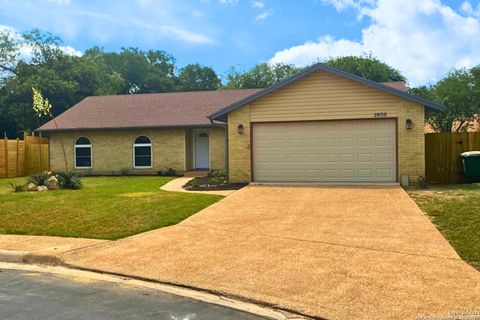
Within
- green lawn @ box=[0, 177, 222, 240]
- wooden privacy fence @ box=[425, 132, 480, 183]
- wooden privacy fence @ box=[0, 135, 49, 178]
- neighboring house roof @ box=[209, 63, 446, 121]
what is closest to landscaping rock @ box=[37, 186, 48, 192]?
green lawn @ box=[0, 177, 222, 240]

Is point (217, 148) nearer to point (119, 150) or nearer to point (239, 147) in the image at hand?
point (119, 150)

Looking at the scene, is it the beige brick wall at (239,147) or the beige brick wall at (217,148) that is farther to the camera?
the beige brick wall at (217,148)

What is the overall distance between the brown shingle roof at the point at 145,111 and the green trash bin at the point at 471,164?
11.7 metres

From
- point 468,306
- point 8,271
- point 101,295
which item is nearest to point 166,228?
point 8,271

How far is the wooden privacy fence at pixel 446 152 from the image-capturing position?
663 inches

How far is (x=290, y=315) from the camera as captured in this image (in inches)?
195

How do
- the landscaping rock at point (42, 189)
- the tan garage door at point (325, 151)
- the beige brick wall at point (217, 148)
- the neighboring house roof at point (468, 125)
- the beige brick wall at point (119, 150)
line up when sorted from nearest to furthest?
the landscaping rock at point (42, 189) < the tan garage door at point (325, 151) < the beige brick wall at point (217, 148) < the beige brick wall at point (119, 150) < the neighboring house roof at point (468, 125)

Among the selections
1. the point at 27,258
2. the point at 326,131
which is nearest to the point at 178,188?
the point at 326,131

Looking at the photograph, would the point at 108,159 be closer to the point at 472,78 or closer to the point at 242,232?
the point at 242,232

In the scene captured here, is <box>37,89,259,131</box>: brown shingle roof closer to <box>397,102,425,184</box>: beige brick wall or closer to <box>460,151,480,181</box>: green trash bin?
<box>397,102,425,184</box>: beige brick wall

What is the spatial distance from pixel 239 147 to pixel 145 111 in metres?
9.86

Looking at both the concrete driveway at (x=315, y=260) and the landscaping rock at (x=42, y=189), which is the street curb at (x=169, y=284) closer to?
the concrete driveway at (x=315, y=260)

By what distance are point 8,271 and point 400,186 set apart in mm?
12594

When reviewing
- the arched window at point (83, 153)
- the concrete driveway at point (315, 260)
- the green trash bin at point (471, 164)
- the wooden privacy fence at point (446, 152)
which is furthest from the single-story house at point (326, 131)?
the arched window at point (83, 153)
